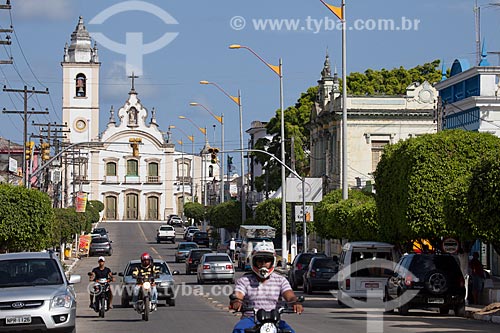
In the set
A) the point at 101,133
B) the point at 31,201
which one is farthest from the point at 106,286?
the point at 101,133

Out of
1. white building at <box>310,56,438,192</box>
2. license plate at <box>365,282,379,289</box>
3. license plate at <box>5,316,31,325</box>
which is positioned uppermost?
white building at <box>310,56,438,192</box>

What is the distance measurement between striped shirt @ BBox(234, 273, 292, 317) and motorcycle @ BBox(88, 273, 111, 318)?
605 inches

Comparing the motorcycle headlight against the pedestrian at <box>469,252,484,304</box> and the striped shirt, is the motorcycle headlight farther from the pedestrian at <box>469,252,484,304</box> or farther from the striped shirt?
the pedestrian at <box>469,252,484,304</box>

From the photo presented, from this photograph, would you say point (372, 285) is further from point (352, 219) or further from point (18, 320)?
point (18, 320)

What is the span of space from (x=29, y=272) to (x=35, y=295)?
1.26 meters

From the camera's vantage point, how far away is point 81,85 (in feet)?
452

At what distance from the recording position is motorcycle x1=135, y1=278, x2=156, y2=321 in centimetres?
2614

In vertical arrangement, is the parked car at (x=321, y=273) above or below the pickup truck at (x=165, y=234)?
below

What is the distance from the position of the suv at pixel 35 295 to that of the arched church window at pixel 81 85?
393ft

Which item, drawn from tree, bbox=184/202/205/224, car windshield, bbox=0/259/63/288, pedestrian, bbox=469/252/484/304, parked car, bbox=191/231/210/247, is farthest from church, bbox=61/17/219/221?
car windshield, bbox=0/259/63/288

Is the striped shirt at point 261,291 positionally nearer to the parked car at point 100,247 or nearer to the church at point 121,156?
the parked car at point 100,247

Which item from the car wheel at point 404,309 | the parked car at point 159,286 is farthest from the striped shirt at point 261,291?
the parked car at point 159,286

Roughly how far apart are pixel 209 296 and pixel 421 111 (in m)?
35.1

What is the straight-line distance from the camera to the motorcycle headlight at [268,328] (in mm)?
11758
